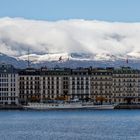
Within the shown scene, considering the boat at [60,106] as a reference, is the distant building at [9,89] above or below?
above

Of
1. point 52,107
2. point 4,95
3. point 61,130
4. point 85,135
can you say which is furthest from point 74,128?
point 4,95

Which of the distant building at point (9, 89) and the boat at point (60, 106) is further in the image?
the distant building at point (9, 89)

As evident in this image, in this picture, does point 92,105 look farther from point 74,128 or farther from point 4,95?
point 74,128

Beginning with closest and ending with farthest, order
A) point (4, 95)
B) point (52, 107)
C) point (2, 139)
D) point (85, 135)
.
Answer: point (2, 139) → point (85, 135) → point (52, 107) → point (4, 95)


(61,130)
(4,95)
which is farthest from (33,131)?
(4,95)

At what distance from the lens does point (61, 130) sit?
3967 inches

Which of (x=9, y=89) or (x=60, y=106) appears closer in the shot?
(x=60, y=106)

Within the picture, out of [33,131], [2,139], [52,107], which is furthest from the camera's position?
[52,107]

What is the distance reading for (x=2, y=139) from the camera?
87000 millimetres

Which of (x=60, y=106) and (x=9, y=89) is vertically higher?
(x=9, y=89)

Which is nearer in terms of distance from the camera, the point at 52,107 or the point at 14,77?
the point at 52,107

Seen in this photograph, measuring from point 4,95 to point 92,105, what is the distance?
19312 millimetres

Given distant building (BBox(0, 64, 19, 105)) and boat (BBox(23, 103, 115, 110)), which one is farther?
distant building (BBox(0, 64, 19, 105))

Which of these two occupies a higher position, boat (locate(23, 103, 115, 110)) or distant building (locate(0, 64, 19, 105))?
distant building (locate(0, 64, 19, 105))
